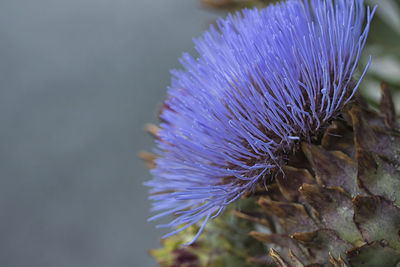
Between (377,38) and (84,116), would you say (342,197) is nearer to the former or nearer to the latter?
(377,38)

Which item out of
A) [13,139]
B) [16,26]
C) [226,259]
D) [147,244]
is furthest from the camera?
[16,26]

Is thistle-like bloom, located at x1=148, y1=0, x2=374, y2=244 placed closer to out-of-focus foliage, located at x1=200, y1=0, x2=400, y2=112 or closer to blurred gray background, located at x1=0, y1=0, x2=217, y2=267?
out-of-focus foliage, located at x1=200, y1=0, x2=400, y2=112

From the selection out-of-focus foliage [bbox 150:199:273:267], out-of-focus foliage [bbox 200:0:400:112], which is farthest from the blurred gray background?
out-of-focus foliage [bbox 150:199:273:267]

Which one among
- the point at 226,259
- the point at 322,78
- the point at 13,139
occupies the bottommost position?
the point at 226,259

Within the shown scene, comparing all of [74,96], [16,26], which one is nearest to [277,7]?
[74,96]

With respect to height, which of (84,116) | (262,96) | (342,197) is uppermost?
(84,116)

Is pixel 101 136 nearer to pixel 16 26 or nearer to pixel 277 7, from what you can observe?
pixel 16 26

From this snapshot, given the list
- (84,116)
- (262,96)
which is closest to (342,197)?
(262,96)
